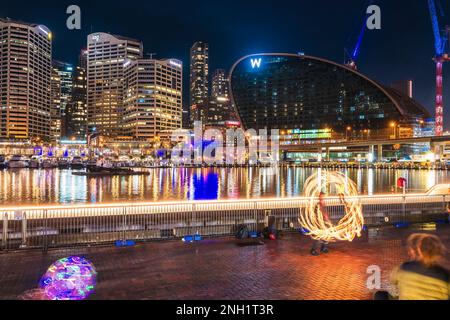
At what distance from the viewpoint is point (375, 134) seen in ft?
503

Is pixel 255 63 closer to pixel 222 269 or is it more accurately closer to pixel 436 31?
pixel 436 31

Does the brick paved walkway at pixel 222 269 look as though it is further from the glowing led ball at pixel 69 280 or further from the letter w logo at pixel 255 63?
the letter w logo at pixel 255 63

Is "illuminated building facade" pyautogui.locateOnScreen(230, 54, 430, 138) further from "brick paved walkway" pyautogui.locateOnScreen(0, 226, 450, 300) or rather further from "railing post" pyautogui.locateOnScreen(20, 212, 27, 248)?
"railing post" pyautogui.locateOnScreen(20, 212, 27, 248)

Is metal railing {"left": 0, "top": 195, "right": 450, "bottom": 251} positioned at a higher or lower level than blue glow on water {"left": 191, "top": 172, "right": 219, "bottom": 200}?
higher

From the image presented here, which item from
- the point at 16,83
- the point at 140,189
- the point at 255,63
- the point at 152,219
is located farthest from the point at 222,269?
the point at 16,83

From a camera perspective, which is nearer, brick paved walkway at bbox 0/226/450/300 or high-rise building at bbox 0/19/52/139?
brick paved walkway at bbox 0/226/450/300

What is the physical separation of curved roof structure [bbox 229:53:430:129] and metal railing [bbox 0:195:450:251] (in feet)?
480

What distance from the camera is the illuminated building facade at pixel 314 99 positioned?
6073 inches

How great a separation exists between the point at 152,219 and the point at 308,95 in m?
163

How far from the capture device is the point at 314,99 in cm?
16888

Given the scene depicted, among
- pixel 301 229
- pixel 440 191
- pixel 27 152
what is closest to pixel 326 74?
pixel 27 152

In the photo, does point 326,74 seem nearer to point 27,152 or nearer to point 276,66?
point 276,66

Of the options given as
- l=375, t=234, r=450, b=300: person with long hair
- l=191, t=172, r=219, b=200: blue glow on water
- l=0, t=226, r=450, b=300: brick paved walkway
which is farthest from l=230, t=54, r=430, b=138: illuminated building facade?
l=375, t=234, r=450, b=300: person with long hair

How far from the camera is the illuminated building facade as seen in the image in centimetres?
15425
